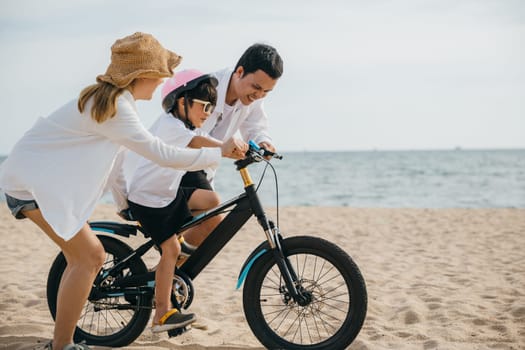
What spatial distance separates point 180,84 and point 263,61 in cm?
53

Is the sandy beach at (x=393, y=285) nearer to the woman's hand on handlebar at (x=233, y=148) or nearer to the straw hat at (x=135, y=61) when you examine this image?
the woman's hand on handlebar at (x=233, y=148)

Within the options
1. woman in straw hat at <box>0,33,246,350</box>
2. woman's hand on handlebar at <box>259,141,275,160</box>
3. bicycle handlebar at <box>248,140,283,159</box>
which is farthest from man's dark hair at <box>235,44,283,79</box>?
woman in straw hat at <box>0,33,246,350</box>

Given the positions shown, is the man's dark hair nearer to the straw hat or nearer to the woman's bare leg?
the straw hat

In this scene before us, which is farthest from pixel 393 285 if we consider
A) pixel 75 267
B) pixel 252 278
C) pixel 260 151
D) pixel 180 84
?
pixel 75 267

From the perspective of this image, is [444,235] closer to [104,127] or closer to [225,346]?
[225,346]

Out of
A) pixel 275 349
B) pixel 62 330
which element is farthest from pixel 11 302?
pixel 275 349

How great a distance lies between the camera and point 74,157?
2908mm

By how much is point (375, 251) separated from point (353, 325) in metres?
4.34

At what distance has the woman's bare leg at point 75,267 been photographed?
3006 mm

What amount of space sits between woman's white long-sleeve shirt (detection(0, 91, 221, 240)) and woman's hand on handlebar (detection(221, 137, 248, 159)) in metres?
0.08

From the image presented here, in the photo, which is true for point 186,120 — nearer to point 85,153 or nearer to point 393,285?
point 85,153

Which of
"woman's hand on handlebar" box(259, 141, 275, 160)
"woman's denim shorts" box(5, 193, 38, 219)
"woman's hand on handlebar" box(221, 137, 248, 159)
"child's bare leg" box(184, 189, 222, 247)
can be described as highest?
"woman's hand on handlebar" box(259, 141, 275, 160)

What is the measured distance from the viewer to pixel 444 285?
5457 mm

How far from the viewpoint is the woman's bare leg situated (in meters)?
3.01
